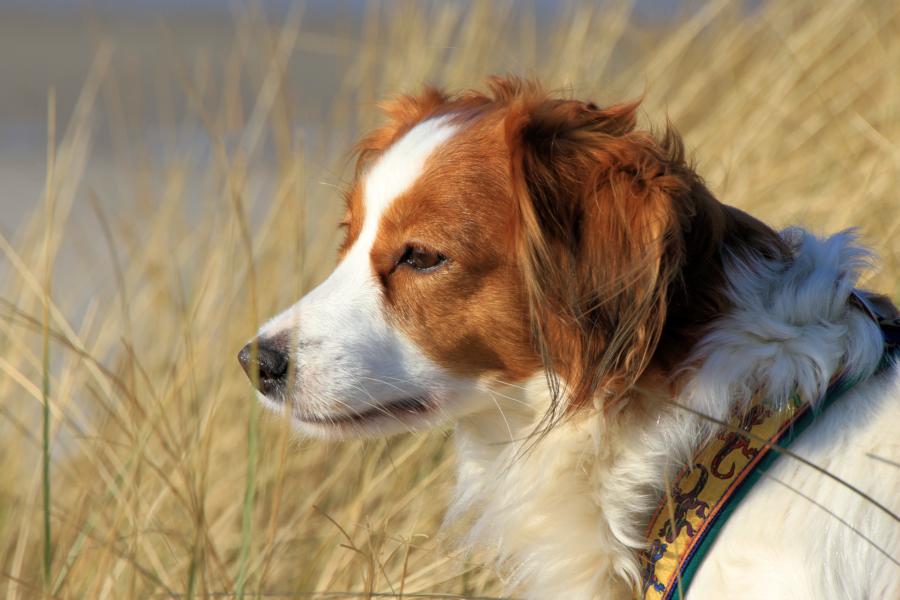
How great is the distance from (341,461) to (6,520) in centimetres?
127

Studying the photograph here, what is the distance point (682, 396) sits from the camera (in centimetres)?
175

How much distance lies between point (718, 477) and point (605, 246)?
563 mm

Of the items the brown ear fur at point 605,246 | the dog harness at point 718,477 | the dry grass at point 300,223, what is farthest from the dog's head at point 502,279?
the dry grass at point 300,223

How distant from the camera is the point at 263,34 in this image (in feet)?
12.4

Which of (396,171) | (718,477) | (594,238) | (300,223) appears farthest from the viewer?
(300,223)

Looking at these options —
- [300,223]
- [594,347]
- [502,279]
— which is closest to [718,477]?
[594,347]

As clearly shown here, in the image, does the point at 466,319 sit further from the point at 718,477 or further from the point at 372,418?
the point at 718,477

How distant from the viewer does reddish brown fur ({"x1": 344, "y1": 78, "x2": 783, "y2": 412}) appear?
170 centimetres

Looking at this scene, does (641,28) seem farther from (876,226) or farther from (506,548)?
(506,548)

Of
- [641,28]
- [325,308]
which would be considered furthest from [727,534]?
[641,28]

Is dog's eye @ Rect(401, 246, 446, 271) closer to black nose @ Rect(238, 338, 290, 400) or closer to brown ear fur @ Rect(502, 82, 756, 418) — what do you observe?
brown ear fur @ Rect(502, 82, 756, 418)

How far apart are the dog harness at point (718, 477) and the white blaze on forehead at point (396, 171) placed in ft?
3.16

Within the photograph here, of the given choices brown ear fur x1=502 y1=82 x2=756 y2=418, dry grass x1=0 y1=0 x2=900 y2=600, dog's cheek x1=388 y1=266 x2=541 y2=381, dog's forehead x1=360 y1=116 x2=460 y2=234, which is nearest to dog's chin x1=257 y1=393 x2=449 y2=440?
dog's cheek x1=388 y1=266 x2=541 y2=381

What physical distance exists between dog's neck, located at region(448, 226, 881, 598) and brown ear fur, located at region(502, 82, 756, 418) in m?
0.03
